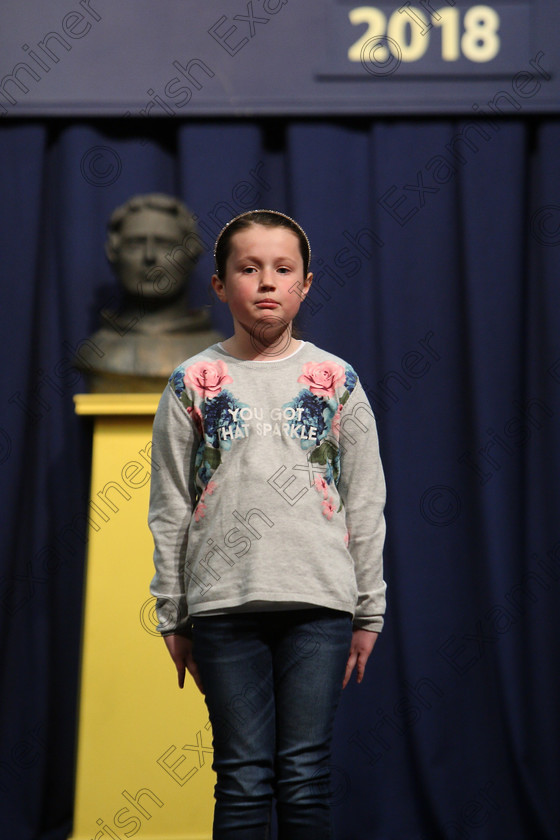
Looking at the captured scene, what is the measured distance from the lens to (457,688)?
7.72 ft

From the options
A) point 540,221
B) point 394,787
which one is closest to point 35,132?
point 540,221

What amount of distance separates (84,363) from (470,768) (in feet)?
4.55

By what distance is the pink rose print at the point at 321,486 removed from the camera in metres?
1.24

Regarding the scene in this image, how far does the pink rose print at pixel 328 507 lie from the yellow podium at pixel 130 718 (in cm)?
83

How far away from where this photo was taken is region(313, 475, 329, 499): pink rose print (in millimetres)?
1235

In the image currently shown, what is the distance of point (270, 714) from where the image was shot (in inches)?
47.3

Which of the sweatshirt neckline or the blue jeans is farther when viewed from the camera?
the sweatshirt neckline

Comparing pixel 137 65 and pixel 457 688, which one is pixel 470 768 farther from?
pixel 137 65

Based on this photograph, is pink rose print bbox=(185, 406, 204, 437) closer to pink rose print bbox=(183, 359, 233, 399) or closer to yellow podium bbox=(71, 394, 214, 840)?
pink rose print bbox=(183, 359, 233, 399)

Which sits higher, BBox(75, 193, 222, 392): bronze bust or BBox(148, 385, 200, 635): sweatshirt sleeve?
BBox(75, 193, 222, 392): bronze bust

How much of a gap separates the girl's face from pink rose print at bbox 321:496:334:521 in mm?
249

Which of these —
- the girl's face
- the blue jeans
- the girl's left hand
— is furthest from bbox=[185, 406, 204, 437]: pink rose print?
the girl's left hand

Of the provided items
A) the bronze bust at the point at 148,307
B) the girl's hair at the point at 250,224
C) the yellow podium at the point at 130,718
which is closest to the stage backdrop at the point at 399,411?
the bronze bust at the point at 148,307

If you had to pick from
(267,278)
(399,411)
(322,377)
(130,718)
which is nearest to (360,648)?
(322,377)
